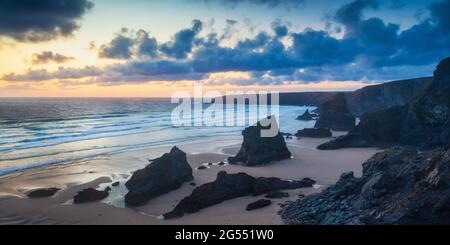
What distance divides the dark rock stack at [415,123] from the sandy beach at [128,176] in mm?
3422

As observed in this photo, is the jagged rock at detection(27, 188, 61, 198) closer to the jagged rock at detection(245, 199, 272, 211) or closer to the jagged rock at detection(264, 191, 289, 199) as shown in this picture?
the jagged rock at detection(245, 199, 272, 211)

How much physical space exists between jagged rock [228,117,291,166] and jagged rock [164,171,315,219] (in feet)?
32.9

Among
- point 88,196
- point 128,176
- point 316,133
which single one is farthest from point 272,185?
point 316,133

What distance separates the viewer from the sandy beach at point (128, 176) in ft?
67.2

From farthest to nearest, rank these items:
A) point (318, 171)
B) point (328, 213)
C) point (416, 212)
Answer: point (318, 171) → point (328, 213) → point (416, 212)

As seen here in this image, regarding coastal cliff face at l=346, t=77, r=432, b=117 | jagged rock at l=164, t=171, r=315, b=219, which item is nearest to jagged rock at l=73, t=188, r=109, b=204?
jagged rock at l=164, t=171, r=315, b=219

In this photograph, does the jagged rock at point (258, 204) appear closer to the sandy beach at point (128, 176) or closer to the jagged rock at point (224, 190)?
the sandy beach at point (128, 176)

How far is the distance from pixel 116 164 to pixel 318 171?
21.4 meters

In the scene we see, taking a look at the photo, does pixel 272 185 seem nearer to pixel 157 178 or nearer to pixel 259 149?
pixel 157 178

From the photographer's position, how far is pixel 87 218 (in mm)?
20953

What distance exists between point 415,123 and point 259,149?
20.2 metres

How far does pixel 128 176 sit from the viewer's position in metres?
31.3
